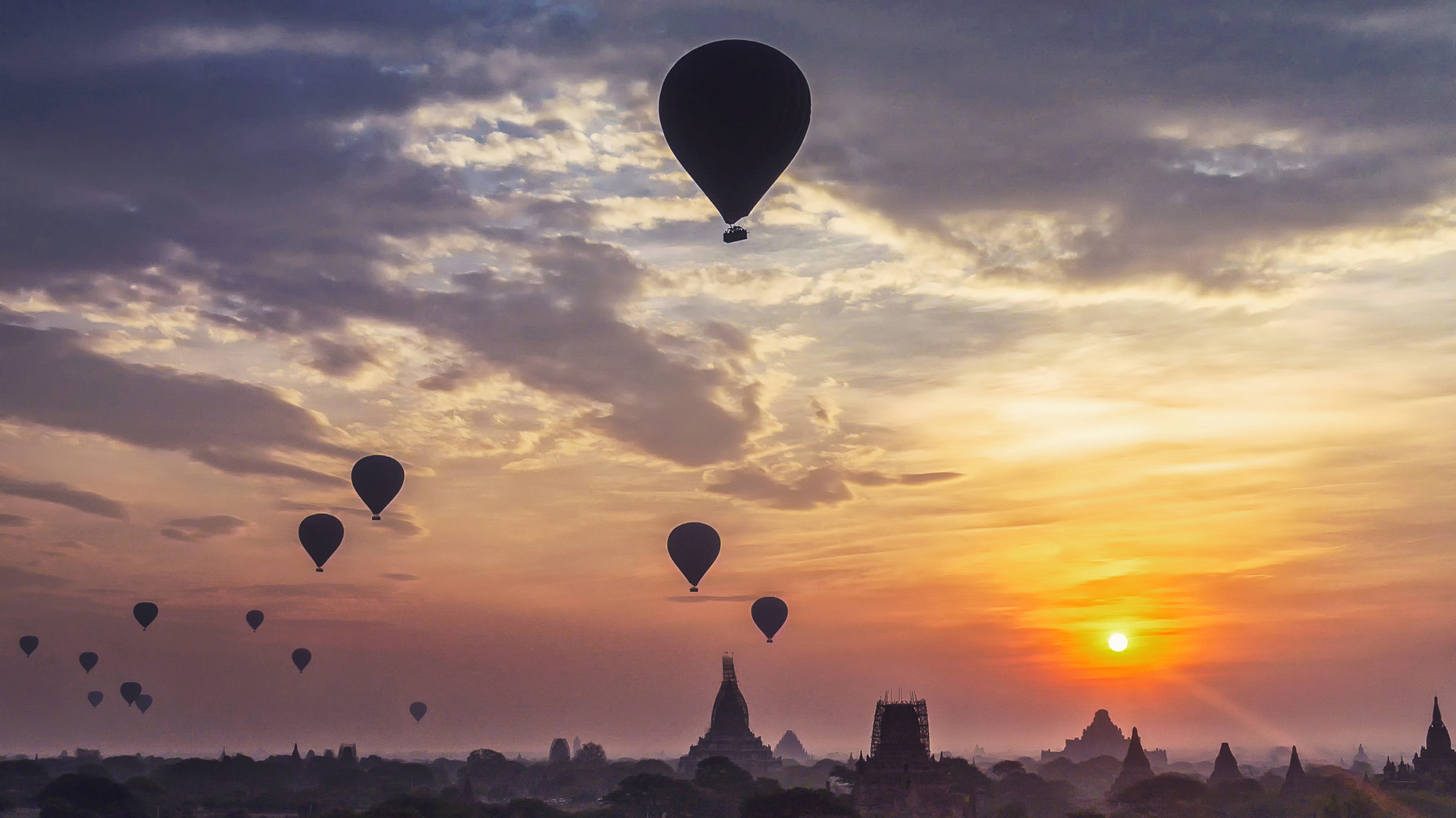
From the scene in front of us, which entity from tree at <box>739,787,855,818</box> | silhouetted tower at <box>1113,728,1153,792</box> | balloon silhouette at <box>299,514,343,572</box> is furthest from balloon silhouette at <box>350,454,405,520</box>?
silhouetted tower at <box>1113,728,1153,792</box>

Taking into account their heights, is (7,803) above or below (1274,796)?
below

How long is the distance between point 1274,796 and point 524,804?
10226 centimetres

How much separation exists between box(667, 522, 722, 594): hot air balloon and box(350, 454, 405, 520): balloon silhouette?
27.7 meters

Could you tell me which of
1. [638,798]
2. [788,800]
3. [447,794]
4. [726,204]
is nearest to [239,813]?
[447,794]

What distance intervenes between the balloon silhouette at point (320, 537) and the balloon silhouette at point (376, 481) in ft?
57.6

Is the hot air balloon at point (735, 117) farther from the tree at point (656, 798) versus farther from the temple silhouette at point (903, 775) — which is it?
the tree at point (656, 798)

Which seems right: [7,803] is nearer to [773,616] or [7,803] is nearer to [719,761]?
[719,761]

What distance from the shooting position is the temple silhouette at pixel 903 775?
120188 mm

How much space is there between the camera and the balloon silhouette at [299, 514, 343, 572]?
12950 centimetres

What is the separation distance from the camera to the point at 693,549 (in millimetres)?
124938

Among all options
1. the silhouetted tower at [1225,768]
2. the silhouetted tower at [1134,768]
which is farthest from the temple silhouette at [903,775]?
the silhouetted tower at [1225,768]

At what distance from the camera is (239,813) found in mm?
174125

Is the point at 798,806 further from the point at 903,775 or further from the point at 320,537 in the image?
the point at 320,537

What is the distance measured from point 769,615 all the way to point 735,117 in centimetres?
10192
